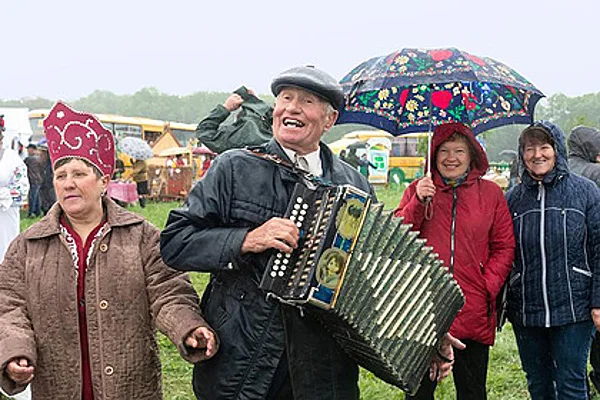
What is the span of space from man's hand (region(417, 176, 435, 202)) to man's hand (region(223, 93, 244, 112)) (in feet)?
7.41

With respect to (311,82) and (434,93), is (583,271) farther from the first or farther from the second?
(311,82)

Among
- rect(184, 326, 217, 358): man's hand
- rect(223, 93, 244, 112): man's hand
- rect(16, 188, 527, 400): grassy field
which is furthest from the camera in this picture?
rect(223, 93, 244, 112): man's hand

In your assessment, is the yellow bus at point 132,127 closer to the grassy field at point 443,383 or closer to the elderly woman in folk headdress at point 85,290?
the grassy field at point 443,383

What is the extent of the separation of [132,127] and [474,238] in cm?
2500

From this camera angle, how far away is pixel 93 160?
2803mm

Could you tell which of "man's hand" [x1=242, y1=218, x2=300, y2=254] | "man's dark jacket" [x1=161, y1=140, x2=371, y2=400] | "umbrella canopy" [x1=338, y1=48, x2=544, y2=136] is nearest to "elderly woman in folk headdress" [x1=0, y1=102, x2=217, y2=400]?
"man's dark jacket" [x1=161, y1=140, x2=371, y2=400]

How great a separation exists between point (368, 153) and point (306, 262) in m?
33.5

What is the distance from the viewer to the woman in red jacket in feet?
11.9

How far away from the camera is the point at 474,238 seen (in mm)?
3619

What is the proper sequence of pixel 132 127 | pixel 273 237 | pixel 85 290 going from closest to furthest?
pixel 273 237, pixel 85 290, pixel 132 127

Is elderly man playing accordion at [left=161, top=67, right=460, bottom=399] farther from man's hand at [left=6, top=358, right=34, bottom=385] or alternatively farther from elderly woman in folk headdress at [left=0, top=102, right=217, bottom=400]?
man's hand at [left=6, top=358, right=34, bottom=385]

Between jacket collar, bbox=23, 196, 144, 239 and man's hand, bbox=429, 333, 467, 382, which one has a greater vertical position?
jacket collar, bbox=23, 196, 144, 239

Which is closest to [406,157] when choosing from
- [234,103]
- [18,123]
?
[18,123]

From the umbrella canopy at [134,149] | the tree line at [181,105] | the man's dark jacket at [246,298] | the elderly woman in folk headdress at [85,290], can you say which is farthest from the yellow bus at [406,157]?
the tree line at [181,105]
